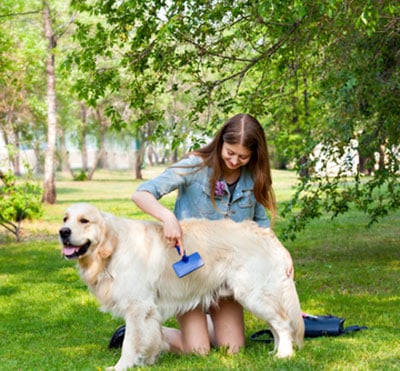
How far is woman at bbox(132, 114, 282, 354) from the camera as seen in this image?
4832 mm

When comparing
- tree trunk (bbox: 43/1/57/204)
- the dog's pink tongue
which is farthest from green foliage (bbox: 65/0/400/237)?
tree trunk (bbox: 43/1/57/204)

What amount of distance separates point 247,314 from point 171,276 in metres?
2.03

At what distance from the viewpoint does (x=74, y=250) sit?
4473 mm

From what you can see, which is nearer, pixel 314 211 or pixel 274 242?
pixel 274 242

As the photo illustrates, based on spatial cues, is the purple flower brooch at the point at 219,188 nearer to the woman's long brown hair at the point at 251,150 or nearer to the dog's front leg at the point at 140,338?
the woman's long brown hair at the point at 251,150

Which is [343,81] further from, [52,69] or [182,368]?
[52,69]

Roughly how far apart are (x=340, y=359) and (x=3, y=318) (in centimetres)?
384

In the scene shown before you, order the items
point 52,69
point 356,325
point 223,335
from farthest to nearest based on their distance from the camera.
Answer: point 52,69 < point 356,325 < point 223,335

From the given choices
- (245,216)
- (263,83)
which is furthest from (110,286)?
(263,83)

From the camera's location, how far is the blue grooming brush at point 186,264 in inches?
182

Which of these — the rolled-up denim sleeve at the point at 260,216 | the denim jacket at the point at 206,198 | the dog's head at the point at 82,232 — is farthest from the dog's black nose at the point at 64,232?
the rolled-up denim sleeve at the point at 260,216

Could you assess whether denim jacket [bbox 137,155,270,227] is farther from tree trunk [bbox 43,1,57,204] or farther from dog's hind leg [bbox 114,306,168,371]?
tree trunk [bbox 43,1,57,204]

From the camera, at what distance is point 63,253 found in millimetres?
4430

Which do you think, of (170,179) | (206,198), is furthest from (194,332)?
(170,179)
